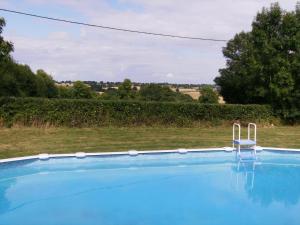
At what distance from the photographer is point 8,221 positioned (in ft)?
23.3

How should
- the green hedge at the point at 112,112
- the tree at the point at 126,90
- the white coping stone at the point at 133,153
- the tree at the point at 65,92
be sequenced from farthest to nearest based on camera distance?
the tree at the point at 65,92
the tree at the point at 126,90
the green hedge at the point at 112,112
the white coping stone at the point at 133,153

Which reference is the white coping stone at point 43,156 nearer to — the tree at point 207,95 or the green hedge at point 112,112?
the green hedge at point 112,112

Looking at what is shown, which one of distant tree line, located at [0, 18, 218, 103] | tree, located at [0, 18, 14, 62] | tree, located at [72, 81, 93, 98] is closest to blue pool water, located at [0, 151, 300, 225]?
tree, located at [0, 18, 14, 62]

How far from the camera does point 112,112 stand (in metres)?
17.7

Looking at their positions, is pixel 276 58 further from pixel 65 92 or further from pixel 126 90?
pixel 65 92

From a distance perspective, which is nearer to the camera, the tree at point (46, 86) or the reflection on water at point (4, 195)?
the reflection on water at point (4, 195)

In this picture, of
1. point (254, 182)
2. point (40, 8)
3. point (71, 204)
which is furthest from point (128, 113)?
point (71, 204)

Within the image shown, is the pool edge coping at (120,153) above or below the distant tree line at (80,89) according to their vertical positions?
below

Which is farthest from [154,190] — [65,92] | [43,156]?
[65,92]

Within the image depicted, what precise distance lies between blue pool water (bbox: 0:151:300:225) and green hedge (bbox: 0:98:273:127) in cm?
562

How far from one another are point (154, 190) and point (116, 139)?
17.6 ft

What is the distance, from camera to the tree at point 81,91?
5428 cm

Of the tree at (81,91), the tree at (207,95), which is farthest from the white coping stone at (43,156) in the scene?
the tree at (81,91)

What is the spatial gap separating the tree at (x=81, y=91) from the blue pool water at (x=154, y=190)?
42920mm
